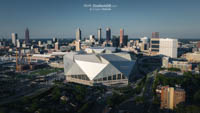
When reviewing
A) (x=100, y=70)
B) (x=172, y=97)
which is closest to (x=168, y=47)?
(x=100, y=70)

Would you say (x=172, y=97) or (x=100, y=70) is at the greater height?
(x=100, y=70)

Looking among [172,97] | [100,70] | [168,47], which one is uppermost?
[168,47]

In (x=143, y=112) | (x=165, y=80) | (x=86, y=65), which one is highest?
(x=86, y=65)

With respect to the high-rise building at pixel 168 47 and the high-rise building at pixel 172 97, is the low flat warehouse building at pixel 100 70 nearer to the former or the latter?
the high-rise building at pixel 172 97

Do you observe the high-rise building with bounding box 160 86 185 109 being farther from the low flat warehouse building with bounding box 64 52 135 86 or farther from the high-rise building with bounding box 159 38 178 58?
the high-rise building with bounding box 159 38 178 58

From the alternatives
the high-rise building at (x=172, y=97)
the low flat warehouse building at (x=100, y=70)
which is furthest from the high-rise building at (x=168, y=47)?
the high-rise building at (x=172, y=97)

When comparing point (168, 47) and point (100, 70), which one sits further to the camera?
point (168, 47)

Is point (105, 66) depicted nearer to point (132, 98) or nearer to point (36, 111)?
point (132, 98)

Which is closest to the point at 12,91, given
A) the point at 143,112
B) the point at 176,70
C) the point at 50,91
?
the point at 50,91

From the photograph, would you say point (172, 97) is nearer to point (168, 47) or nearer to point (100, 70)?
point (100, 70)
